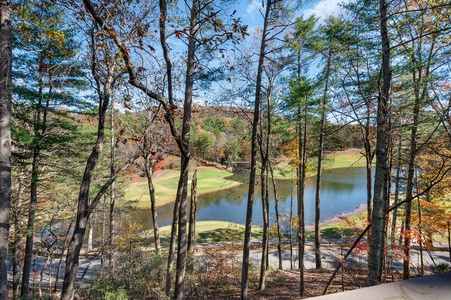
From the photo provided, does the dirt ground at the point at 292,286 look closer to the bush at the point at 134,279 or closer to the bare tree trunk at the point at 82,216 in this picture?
the bush at the point at 134,279

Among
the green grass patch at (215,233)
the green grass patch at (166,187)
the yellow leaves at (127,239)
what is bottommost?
the green grass patch at (215,233)

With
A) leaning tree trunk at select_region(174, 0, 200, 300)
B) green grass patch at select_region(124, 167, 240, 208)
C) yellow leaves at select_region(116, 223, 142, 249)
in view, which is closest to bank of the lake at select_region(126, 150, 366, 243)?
green grass patch at select_region(124, 167, 240, 208)

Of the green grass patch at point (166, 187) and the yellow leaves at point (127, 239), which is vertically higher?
the yellow leaves at point (127, 239)

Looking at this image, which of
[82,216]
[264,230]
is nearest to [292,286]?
[264,230]

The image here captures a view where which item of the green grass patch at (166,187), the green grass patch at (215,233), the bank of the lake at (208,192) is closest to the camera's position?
the bank of the lake at (208,192)

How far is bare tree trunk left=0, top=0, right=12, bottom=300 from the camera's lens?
2961mm

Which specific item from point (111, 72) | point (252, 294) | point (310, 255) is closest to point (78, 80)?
point (111, 72)

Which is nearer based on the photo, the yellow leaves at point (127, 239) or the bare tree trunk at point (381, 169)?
the bare tree trunk at point (381, 169)

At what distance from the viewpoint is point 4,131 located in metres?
3.09

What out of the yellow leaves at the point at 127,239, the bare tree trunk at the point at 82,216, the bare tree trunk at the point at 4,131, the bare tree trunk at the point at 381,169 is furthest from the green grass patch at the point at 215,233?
the bare tree trunk at the point at 4,131

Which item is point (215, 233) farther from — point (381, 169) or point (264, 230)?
point (381, 169)

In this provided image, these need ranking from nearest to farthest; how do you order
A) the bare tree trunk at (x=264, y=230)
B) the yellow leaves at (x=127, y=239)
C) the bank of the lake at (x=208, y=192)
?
the bare tree trunk at (x=264, y=230) → the yellow leaves at (x=127, y=239) → the bank of the lake at (x=208, y=192)

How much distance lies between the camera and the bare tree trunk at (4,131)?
117 inches

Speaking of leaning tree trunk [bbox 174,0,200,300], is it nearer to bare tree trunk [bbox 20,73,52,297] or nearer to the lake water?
bare tree trunk [bbox 20,73,52,297]
